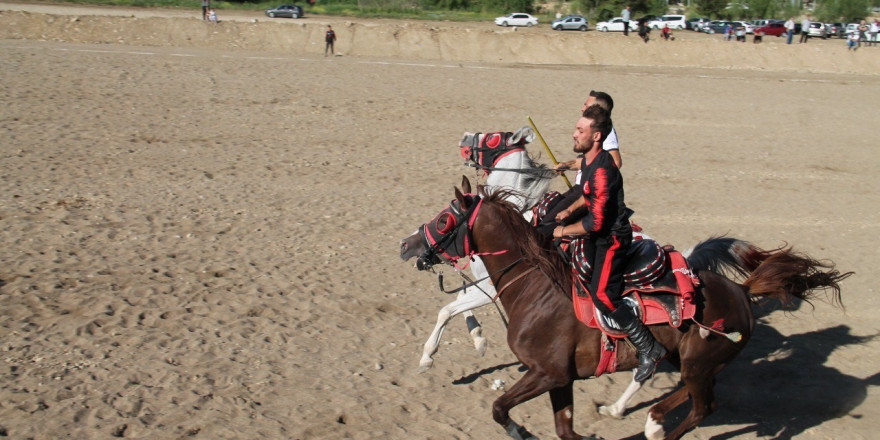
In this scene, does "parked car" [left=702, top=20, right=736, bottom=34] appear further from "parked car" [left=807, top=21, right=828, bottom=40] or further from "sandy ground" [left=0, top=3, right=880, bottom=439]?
"sandy ground" [left=0, top=3, right=880, bottom=439]

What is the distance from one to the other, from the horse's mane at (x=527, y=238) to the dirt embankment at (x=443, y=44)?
28.5 m

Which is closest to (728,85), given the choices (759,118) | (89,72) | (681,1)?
(759,118)

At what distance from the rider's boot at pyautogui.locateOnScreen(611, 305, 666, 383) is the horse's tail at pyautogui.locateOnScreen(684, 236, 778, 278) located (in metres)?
1.33

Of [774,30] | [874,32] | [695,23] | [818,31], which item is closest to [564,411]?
[874,32]

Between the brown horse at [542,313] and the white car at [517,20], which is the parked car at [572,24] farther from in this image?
the brown horse at [542,313]

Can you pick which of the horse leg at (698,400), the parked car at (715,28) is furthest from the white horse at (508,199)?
the parked car at (715,28)

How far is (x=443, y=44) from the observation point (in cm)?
3600

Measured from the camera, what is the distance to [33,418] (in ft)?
21.3

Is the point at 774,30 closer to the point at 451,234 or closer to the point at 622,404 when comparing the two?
the point at 622,404

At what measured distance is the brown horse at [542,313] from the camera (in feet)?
21.2

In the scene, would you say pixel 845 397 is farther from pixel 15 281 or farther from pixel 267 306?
pixel 15 281

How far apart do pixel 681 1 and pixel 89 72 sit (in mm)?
86281

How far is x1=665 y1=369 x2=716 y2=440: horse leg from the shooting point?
22.5 feet

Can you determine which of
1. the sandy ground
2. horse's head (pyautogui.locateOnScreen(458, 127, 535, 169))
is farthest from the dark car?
horse's head (pyautogui.locateOnScreen(458, 127, 535, 169))
